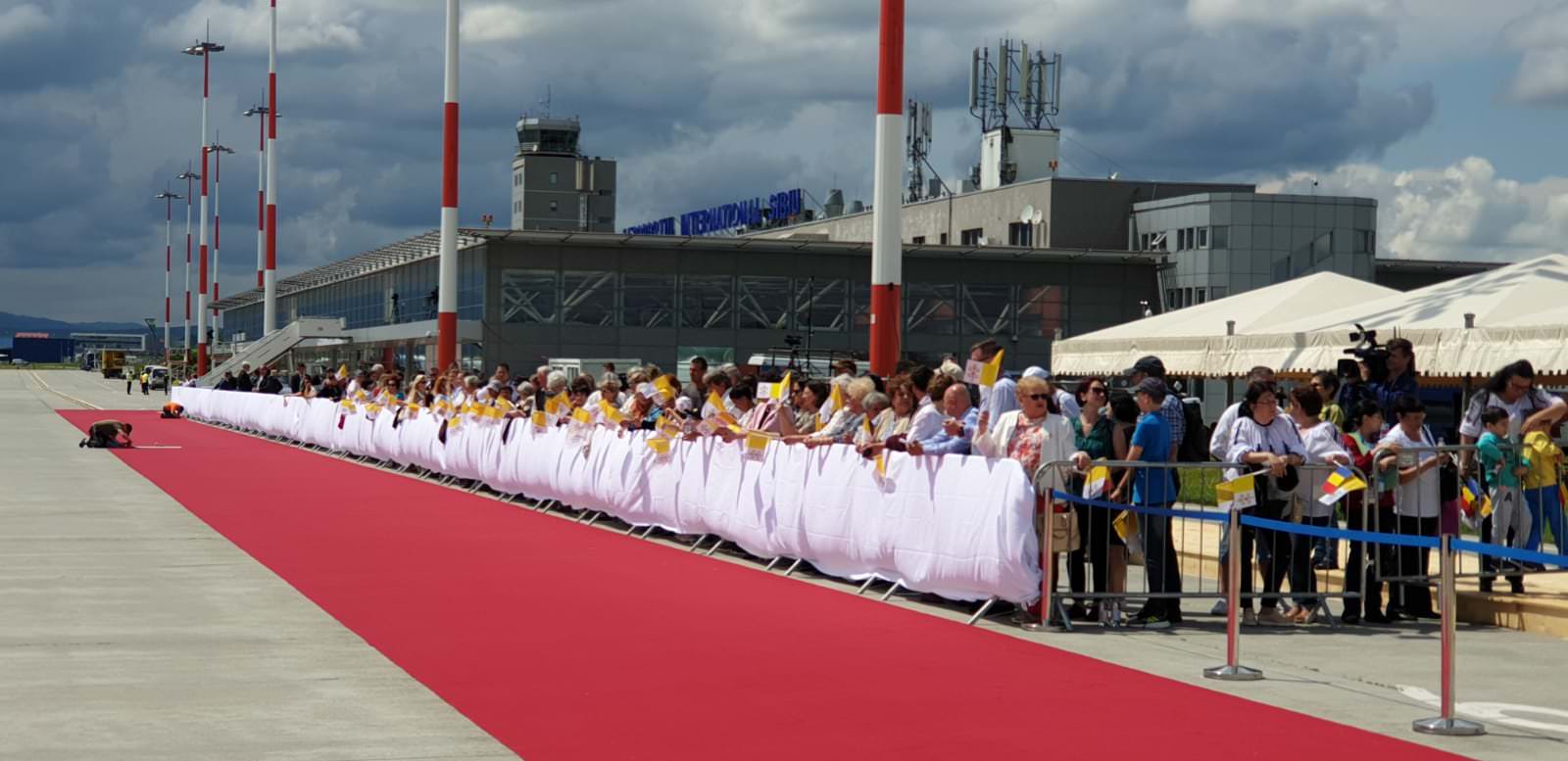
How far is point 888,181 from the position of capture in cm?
1902

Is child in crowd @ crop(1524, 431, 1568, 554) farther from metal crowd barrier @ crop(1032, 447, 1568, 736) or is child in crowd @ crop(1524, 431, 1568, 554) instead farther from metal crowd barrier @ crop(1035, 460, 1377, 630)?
metal crowd barrier @ crop(1035, 460, 1377, 630)

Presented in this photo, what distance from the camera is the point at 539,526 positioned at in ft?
65.8

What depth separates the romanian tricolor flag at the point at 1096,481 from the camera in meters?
12.5

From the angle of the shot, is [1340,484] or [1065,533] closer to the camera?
[1065,533]

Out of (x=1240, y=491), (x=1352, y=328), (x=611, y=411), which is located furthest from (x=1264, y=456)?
(x=611, y=411)

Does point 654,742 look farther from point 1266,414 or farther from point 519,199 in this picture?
point 519,199

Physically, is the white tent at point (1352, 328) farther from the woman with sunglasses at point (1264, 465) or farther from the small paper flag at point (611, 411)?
the small paper flag at point (611, 411)

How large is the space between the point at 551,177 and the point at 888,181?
133652mm

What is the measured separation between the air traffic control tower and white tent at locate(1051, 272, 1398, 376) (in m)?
124

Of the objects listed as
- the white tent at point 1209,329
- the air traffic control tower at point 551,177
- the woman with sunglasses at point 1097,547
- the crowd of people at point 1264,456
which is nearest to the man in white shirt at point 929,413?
the crowd of people at point 1264,456

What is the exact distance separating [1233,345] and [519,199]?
436 ft

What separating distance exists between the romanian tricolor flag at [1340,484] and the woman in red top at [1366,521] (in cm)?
33

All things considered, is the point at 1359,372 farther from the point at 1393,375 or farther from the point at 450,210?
the point at 450,210

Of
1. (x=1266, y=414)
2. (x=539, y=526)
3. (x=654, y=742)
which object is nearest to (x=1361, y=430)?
(x=1266, y=414)
